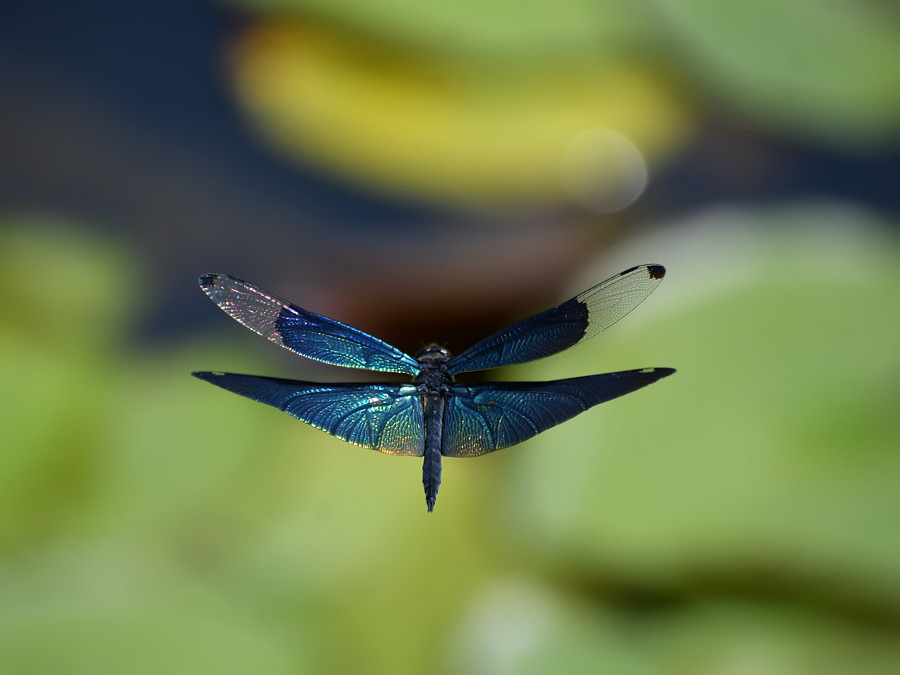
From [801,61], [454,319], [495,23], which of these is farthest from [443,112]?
[801,61]

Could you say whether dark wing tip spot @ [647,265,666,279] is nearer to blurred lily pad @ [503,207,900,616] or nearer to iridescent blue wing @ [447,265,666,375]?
iridescent blue wing @ [447,265,666,375]

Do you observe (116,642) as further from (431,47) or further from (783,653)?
(431,47)

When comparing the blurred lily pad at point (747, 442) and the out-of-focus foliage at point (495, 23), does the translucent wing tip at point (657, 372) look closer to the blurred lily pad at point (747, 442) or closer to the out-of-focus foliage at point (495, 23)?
the blurred lily pad at point (747, 442)

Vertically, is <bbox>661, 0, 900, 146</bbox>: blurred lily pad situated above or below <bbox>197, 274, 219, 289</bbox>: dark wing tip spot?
above

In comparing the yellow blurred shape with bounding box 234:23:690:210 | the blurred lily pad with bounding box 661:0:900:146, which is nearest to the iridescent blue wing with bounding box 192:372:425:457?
the yellow blurred shape with bounding box 234:23:690:210

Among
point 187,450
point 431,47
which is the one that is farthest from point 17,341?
point 431,47

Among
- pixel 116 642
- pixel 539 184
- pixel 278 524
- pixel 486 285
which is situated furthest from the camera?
pixel 539 184
